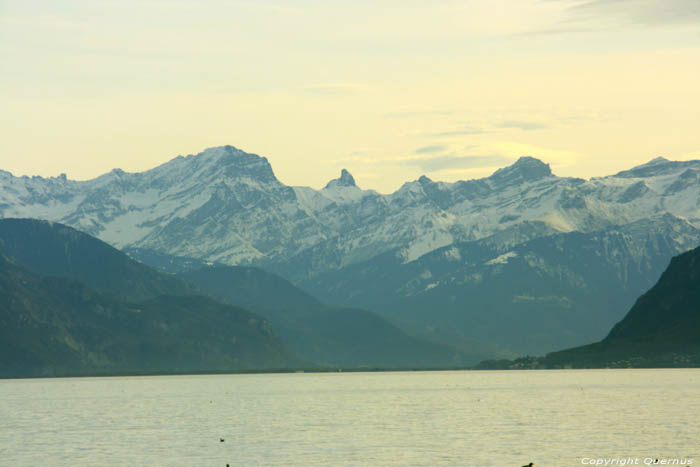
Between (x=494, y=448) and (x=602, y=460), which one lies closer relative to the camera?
(x=602, y=460)

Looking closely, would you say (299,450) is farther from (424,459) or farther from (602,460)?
(602,460)

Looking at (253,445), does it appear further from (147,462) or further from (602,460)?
(602,460)

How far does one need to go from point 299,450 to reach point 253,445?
12.1 metres

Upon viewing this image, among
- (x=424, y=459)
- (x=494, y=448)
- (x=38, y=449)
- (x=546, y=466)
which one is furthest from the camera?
(x=38, y=449)

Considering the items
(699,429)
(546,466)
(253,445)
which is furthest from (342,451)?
(699,429)

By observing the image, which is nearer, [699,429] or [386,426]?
[699,429]

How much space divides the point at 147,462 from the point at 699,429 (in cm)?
8348

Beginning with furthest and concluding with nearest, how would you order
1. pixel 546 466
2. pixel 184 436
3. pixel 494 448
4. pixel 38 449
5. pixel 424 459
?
pixel 184 436
pixel 38 449
pixel 494 448
pixel 424 459
pixel 546 466

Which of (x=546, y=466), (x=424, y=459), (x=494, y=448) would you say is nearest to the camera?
(x=546, y=466)

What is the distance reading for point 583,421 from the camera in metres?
200

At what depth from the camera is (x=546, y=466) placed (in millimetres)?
135625

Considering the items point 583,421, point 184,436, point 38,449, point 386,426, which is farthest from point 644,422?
point 38,449

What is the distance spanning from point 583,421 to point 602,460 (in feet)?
198

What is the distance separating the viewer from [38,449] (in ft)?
554
